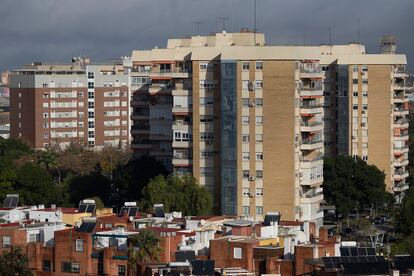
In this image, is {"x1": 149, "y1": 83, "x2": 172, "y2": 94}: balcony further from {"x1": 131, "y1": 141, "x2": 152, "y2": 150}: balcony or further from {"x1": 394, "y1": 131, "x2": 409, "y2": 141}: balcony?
{"x1": 394, "y1": 131, "x2": 409, "y2": 141}: balcony

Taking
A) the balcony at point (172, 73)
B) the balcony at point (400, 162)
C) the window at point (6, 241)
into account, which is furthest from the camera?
the balcony at point (400, 162)

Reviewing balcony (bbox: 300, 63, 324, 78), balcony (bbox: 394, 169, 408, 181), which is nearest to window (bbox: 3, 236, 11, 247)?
balcony (bbox: 300, 63, 324, 78)

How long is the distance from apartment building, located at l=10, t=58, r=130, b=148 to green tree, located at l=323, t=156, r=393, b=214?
170 ft

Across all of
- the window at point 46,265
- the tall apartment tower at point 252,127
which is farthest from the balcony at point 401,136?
the window at point 46,265

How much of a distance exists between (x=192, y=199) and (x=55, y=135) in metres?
67.9

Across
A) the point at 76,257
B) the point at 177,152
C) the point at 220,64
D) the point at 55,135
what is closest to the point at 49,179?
the point at 177,152

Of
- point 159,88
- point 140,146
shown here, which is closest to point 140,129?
point 140,146

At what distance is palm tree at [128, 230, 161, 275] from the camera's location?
46.5 metres

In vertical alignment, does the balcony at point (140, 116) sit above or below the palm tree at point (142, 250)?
above

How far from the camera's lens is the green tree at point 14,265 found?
47.1 metres

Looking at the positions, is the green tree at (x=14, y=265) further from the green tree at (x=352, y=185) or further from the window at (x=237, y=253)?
the green tree at (x=352, y=185)

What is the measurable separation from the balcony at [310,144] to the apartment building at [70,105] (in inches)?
2385

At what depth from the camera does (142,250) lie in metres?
46.6

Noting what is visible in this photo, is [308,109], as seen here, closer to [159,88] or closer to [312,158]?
[312,158]
